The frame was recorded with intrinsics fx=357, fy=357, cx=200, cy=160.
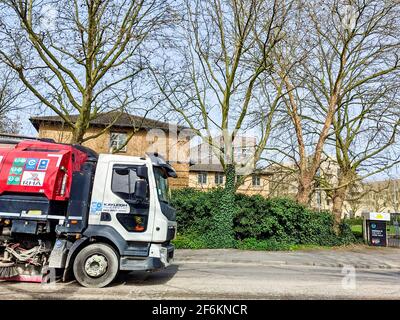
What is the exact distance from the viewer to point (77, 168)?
842 cm

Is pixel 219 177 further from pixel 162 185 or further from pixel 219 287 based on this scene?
pixel 219 287

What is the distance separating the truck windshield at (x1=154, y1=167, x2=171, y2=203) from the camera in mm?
8531

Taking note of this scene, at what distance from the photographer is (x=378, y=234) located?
864 inches

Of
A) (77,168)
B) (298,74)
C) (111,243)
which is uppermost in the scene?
(298,74)

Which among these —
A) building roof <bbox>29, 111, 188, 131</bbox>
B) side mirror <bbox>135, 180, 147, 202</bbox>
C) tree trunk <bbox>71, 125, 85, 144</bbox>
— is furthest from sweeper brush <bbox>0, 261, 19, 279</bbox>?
building roof <bbox>29, 111, 188, 131</bbox>

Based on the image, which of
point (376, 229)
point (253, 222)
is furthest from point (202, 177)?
point (253, 222)

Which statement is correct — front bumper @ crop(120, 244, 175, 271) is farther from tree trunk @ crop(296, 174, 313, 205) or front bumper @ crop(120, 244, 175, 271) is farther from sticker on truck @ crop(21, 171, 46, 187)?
tree trunk @ crop(296, 174, 313, 205)

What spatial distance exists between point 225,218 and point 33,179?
38.5 feet

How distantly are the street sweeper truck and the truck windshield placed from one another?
19 centimetres

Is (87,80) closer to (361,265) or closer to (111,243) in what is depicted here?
(111,243)

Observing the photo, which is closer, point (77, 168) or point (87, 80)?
point (77, 168)

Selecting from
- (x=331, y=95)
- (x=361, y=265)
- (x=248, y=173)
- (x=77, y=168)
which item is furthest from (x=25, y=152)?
(x=331, y=95)
